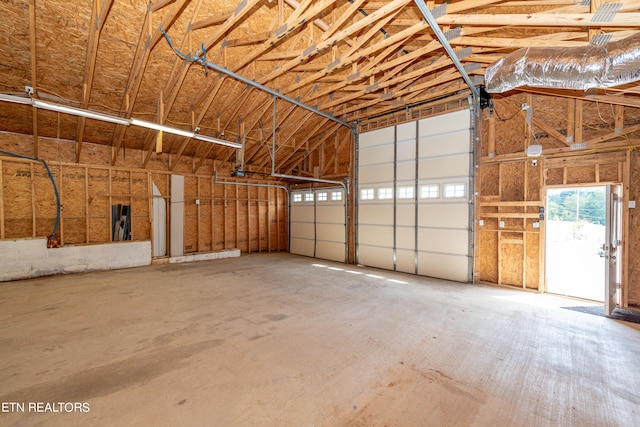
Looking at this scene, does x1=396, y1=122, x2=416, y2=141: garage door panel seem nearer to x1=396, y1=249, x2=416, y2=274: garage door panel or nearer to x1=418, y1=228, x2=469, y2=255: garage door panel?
x1=418, y1=228, x2=469, y2=255: garage door panel

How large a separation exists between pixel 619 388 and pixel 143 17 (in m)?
8.76

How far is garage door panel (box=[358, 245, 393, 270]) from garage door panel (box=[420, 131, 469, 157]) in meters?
3.10

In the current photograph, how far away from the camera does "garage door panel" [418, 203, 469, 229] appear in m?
6.94

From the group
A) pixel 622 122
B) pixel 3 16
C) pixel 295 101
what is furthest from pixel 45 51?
pixel 622 122

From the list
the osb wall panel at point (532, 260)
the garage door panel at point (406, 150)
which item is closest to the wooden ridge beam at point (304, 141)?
the garage door panel at point (406, 150)

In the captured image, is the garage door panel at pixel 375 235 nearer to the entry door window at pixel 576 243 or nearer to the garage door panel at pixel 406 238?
the garage door panel at pixel 406 238

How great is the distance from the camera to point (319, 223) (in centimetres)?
1078

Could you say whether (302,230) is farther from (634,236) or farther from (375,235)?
(634,236)

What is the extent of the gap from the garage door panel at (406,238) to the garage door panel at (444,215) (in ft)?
1.33

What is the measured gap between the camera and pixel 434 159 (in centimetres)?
745

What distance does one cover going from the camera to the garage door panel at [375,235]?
8422 millimetres

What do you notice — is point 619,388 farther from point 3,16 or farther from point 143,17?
point 3,16

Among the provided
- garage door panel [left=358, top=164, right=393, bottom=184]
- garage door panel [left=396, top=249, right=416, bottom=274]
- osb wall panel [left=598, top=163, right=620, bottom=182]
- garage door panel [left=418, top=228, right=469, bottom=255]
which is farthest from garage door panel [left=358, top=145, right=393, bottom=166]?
osb wall panel [left=598, top=163, right=620, bottom=182]

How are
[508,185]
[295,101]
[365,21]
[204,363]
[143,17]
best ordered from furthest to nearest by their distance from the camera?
[295,101] < [508,185] < [143,17] < [365,21] < [204,363]
